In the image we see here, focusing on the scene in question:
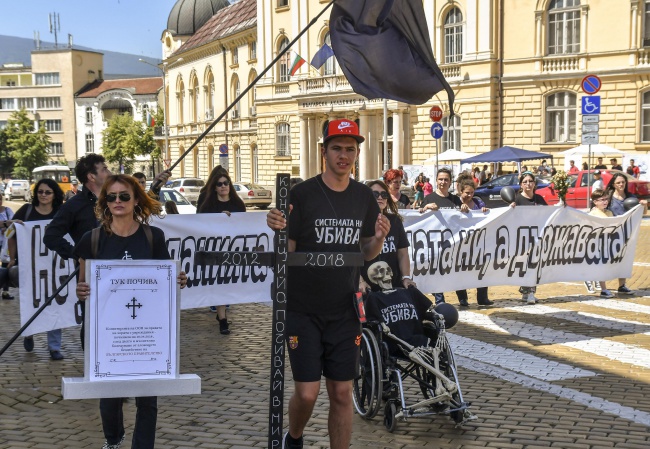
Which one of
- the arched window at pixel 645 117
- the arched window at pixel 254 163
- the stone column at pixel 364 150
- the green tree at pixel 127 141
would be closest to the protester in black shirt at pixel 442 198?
the arched window at pixel 645 117

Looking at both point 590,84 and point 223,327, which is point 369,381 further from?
point 590,84

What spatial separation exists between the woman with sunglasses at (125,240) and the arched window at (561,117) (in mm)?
36776

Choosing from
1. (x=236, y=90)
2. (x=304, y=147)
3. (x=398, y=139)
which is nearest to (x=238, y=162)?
(x=236, y=90)

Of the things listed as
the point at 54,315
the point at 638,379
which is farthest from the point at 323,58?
the point at 638,379

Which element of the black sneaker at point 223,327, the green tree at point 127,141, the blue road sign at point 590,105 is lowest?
the black sneaker at point 223,327

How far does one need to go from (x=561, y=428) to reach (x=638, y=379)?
1.96 meters

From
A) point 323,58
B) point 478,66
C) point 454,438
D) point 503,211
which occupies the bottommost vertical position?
point 454,438

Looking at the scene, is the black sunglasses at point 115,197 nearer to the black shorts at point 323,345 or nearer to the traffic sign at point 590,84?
the black shorts at point 323,345

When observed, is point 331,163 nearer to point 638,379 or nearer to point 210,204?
point 638,379

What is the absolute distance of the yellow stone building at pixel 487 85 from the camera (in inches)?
1523

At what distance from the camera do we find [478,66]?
140ft

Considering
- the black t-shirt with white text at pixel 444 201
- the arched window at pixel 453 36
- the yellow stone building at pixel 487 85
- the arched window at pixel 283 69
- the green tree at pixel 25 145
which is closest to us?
the black t-shirt with white text at pixel 444 201

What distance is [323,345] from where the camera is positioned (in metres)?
5.34

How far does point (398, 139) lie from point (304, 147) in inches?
379
